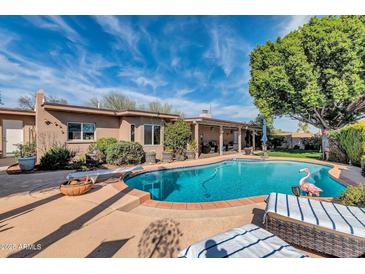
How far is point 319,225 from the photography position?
293 cm

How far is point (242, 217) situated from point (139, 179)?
6178mm

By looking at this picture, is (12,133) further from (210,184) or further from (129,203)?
(210,184)

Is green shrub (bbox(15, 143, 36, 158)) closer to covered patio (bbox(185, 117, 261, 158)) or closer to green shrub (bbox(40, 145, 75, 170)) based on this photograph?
green shrub (bbox(40, 145, 75, 170))

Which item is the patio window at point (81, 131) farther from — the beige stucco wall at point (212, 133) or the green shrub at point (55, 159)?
the beige stucco wall at point (212, 133)

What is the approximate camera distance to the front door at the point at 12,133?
12141mm

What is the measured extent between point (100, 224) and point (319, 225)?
14.2 ft

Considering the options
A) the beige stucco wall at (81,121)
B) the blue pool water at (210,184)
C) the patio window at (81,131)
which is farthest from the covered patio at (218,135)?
the patio window at (81,131)

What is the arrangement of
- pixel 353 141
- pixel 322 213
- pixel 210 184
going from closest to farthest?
pixel 322 213 → pixel 210 184 → pixel 353 141

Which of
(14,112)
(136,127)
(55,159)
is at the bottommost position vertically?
(55,159)

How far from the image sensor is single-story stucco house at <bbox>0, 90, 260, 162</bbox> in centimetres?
1083

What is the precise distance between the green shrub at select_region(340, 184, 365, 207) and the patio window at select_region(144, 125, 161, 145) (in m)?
11.9

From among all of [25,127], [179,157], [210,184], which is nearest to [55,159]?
[25,127]
